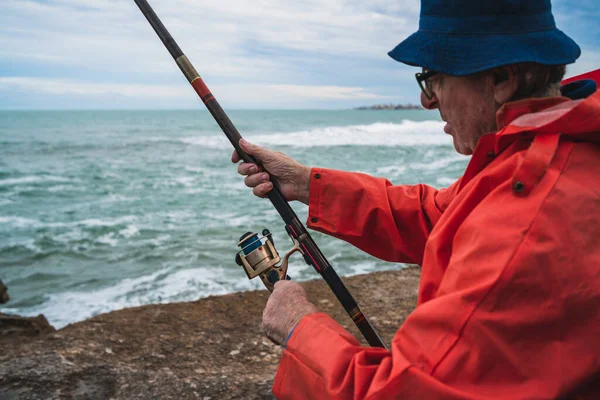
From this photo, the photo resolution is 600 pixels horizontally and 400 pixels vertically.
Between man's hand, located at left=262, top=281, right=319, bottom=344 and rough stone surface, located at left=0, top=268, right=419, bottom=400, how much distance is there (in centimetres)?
158

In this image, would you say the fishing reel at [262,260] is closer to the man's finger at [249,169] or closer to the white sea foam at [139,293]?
the man's finger at [249,169]

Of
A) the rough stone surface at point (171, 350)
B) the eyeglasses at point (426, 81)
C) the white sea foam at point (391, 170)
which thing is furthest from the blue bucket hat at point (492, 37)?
the white sea foam at point (391, 170)

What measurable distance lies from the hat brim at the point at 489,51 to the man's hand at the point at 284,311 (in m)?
0.83

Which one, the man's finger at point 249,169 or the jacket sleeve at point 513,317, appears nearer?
the jacket sleeve at point 513,317

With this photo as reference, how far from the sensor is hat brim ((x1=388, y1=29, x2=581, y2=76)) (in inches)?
56.8

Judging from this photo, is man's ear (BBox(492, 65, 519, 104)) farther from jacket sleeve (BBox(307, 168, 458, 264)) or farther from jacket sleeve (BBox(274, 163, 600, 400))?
jacket sleeve (BBox(307, 168, 458, 264))

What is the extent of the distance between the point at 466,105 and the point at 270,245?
1014 mm

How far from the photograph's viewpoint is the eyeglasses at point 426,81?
5.53 feet

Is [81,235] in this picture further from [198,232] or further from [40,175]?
[40,175]

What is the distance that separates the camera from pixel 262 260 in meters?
2.18

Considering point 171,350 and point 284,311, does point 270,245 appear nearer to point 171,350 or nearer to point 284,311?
point 284,311

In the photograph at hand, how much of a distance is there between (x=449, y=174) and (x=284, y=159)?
1627cm

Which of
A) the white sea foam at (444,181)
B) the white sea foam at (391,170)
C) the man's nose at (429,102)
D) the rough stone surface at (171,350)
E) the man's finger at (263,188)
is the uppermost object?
the man's nose at (429,102)

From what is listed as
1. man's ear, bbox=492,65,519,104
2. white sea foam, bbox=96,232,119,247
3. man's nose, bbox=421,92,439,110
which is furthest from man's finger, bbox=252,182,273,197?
white sea foam, bbox=96,232,119,247
